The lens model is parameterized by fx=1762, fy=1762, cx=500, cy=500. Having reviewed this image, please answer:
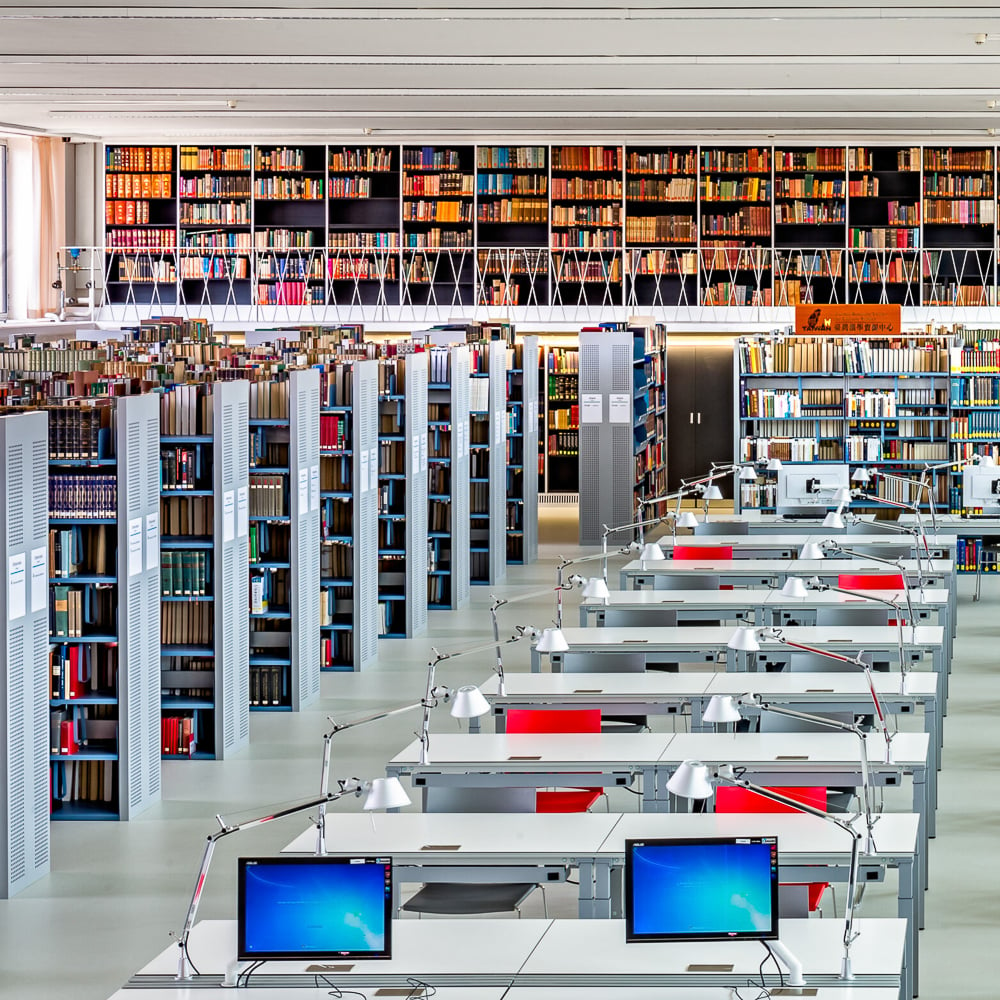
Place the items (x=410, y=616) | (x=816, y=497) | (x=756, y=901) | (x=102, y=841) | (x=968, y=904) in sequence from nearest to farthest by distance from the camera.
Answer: (x=756, y=901)
(x=968, y=904)
(x=102, y=841)
(x=410, y=616)
(x=816, y=497)

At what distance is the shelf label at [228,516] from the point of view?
8.91 metres

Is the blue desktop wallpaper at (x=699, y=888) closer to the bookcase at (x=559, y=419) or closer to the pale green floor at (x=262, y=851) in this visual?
the pale green floor at (x=262, y=851)

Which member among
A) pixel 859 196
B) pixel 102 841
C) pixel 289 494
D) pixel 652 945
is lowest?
pixel 102 841

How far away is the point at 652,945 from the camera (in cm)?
454

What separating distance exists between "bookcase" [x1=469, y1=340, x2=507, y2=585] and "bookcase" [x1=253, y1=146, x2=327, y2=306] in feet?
19.8

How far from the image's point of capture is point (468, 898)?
5742 mm

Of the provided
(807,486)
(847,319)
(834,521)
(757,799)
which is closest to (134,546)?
(757,799)

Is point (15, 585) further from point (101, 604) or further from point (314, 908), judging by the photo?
point (314, 908)

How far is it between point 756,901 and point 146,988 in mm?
1516

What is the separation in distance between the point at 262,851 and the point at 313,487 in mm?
3398

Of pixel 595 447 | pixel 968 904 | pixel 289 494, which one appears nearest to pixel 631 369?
pixel 595 447

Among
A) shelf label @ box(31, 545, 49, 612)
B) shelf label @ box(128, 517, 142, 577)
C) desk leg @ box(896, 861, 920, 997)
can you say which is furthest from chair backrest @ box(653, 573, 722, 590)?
desk leg @ box(896, 861, 920, 997)

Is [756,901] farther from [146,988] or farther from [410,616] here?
[410,616]

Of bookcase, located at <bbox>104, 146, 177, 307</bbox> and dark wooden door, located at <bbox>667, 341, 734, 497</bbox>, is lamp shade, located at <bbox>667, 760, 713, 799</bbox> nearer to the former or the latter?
dark wooden door, located at <bbox>667, 341, 734, 497</bbox>
